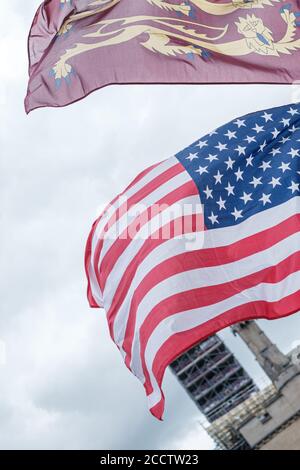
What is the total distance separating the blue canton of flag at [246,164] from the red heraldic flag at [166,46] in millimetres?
741

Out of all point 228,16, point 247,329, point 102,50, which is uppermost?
point 102,50

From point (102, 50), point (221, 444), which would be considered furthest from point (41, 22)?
point (221, 444)

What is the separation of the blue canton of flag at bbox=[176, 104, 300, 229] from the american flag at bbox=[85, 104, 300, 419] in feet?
0.05

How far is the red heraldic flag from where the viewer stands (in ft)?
33.1

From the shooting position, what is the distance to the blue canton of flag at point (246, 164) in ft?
31.8

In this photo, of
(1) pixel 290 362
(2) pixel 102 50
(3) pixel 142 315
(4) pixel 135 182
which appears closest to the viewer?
(3) pixel 142 315

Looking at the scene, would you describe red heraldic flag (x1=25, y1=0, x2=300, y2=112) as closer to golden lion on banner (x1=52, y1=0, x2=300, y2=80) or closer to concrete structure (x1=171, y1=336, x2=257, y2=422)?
golden lion on banner (x1=52, y1=0, x2=300, y2=80)

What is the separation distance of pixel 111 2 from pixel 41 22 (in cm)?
119

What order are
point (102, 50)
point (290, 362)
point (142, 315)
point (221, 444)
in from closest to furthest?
point (142, 315), point (102, 50), point (290, 362), point (221, 444)

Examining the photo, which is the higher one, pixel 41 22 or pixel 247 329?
pixel 41 22

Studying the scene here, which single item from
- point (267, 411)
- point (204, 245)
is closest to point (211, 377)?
point (267, 411)

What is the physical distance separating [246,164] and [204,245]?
1460mm
